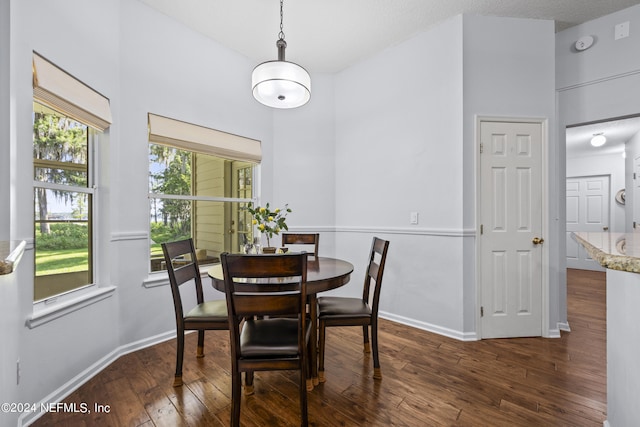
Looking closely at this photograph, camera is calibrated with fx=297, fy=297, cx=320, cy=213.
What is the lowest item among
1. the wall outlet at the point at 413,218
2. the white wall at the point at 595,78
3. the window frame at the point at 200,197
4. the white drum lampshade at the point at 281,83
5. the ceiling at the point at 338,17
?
the wall outlet at the point at 413,218

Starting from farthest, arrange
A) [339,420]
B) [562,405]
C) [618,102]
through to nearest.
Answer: [618,102] → [562,405] → [339,420]

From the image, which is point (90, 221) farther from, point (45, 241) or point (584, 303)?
point (584, 303)

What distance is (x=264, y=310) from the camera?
5.07ft

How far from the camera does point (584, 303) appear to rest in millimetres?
3973

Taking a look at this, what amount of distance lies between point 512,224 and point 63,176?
383 cm

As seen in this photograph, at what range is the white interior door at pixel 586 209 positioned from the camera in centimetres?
646

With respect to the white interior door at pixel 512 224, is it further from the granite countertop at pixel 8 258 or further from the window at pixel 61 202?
the window at pixel 61 202

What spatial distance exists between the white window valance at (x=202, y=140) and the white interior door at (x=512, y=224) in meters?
2.52

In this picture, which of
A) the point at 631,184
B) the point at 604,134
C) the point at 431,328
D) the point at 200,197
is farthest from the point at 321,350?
the point at 631,184

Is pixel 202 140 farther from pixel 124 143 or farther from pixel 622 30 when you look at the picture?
pixel 622 30

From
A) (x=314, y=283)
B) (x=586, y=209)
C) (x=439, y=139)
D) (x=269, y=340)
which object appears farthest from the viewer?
(x=586, y=209)

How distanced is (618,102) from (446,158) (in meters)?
1.64

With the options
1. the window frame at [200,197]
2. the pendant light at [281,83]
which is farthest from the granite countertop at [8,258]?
the window frame at [200,197]

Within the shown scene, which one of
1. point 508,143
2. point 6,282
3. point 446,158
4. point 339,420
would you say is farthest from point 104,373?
Answer: point 508,143
